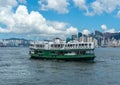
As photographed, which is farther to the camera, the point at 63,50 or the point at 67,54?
the point at 63,50

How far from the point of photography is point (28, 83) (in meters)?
57.7

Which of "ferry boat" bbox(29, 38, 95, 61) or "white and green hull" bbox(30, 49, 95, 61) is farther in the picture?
"ferry boat" bbox(29, 38, 95, 61)

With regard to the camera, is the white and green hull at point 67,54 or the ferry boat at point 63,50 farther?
the ferry boat at point 63,50

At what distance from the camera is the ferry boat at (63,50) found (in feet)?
339

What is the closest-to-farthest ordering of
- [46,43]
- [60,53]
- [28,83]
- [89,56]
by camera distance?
[28,83]
[89,56]
[60,53]
[46,43]

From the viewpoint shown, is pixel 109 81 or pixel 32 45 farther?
pixel 32 45

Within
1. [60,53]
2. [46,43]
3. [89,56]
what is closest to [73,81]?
[89,56]

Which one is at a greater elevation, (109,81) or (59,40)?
(59,40)

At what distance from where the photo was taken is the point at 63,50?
353 feet

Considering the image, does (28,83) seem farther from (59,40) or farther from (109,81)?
(59,40)

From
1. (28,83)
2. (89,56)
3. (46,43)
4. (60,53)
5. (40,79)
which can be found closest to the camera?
(28,83)

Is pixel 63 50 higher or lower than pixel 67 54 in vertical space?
higher

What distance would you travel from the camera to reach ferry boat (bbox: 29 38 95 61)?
4067 inches

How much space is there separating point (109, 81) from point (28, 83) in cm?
1509
